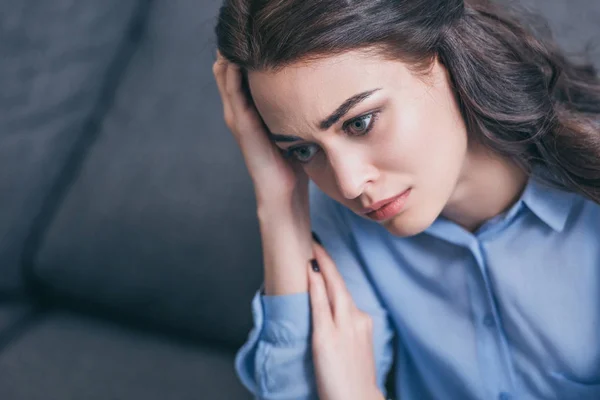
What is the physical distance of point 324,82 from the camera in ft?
2.75

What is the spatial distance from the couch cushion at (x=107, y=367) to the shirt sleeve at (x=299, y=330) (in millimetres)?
276

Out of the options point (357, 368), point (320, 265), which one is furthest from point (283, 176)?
point (357, 368)

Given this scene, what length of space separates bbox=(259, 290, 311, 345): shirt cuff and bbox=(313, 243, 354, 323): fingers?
0.04 meters

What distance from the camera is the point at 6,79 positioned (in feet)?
4.85

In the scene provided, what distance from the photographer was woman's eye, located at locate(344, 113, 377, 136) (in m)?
0.87

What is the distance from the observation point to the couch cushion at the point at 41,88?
4.89 feet

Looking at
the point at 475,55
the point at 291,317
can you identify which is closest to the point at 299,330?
the point at 291,317

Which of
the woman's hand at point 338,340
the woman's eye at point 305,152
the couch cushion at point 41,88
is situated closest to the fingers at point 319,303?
the woman's hand at point 338,340

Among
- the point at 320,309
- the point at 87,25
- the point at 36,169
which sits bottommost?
the point at 320,309

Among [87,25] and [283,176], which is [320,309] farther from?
[87,25]

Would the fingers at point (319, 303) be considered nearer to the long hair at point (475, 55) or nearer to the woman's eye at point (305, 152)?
the woman's eye at point (305, 152)

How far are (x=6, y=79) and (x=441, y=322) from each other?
40.9 inches

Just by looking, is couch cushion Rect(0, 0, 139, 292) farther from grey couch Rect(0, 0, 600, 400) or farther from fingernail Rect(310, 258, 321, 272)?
fingernail Rect(310, 258, 321, 272)

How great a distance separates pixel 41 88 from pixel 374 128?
0.94 meters
